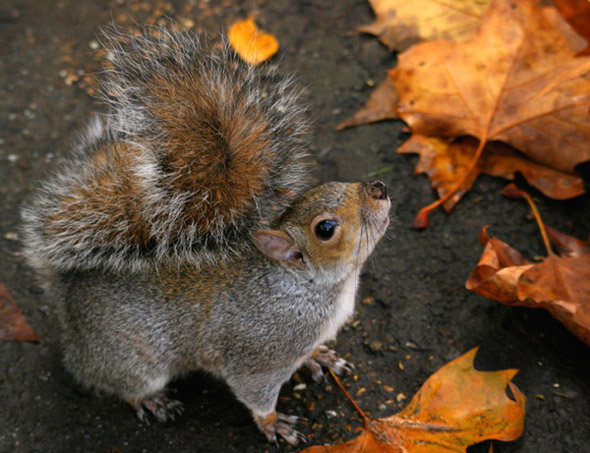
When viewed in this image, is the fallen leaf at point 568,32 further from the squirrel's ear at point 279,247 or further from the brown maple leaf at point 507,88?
the squirrel's ear at point 279,247

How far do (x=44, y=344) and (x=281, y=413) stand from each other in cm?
95

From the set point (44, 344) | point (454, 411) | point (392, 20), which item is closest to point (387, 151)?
point (392, 20)

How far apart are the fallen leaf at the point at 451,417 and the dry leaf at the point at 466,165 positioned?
77cm

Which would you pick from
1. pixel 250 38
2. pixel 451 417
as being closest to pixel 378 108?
pixel 250 38

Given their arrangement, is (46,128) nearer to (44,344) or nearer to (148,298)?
(44,344)

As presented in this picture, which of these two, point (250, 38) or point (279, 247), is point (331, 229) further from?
point (250, 38)

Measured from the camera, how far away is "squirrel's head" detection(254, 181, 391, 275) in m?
1.79

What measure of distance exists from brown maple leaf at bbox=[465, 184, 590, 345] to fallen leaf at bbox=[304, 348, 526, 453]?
0.23 metres

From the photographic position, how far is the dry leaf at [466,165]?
2.38 meters

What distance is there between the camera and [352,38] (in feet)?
10.2

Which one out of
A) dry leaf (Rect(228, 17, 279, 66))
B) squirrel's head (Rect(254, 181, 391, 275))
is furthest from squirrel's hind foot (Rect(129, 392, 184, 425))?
dry leaf (Rect(228, 17, 279, 66))

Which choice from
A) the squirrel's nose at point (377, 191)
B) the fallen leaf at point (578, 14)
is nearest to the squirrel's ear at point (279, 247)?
the squirrel's nose at point (377, 191)

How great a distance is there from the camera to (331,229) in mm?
1787

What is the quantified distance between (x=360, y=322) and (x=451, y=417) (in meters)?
0.52
